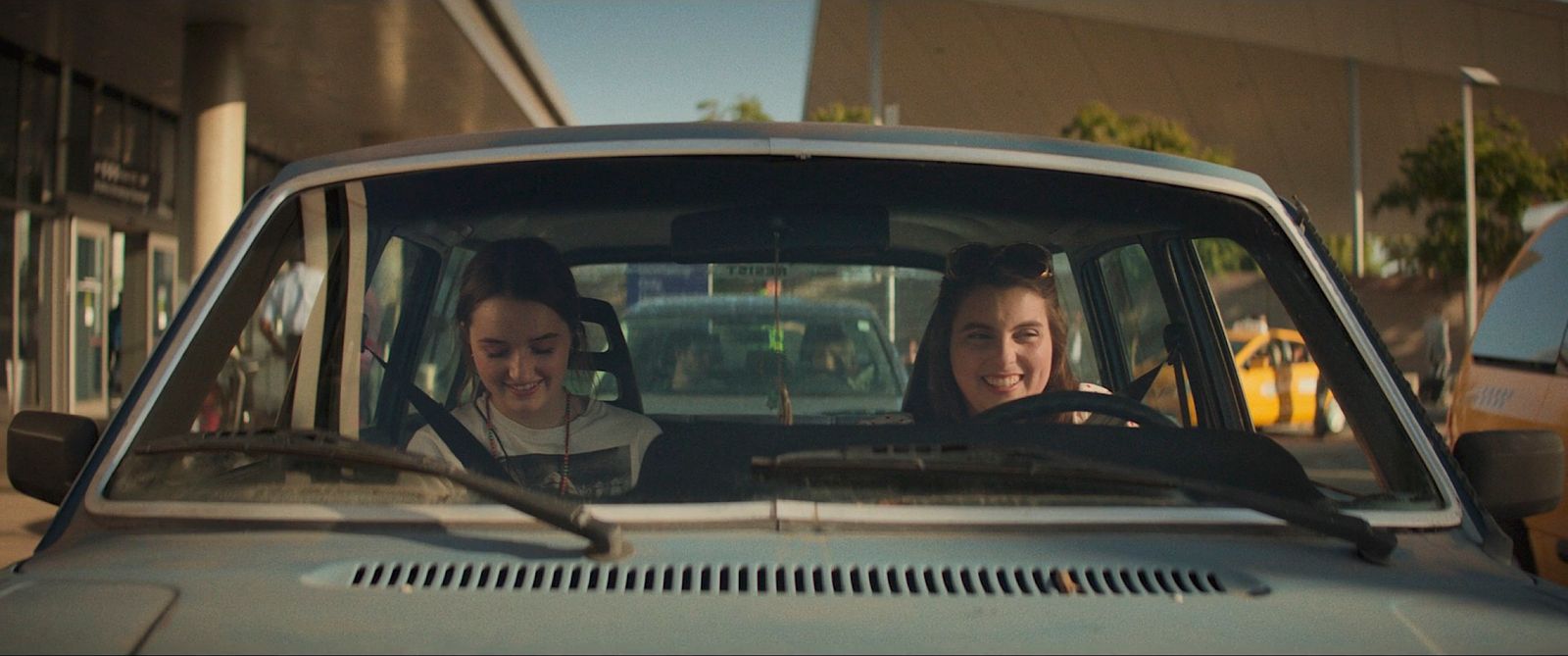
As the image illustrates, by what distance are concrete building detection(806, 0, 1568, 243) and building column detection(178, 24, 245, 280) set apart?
10.4 m

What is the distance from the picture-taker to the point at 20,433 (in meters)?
2.25

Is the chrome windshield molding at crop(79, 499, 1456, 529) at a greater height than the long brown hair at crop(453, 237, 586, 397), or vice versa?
the long brown hair at crop(453, 237, 586, 397)

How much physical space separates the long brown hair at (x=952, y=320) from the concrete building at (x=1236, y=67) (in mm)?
21563

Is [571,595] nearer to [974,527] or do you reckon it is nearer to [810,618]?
[810,618]

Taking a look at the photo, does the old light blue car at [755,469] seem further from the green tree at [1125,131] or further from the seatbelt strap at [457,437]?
the green tree at [1125,131]

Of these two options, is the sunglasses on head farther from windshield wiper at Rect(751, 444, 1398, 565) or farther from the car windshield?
windshield wiper at Rect(751, 444, 1398, 565)

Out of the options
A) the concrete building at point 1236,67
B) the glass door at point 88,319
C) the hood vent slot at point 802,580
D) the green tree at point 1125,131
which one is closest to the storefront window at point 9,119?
the glass door at point 88,319

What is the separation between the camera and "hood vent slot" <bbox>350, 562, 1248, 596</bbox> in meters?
1.73

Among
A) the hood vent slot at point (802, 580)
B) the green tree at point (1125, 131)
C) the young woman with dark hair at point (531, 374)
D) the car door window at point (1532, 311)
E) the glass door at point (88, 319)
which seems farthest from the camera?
the green tree at point (1125, 131)

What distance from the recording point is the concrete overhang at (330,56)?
1555 cm

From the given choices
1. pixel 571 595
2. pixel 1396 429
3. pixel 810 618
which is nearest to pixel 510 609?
pixel 571 595

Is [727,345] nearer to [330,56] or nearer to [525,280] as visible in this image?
[525,280]

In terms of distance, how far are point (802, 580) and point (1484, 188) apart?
35451 mm

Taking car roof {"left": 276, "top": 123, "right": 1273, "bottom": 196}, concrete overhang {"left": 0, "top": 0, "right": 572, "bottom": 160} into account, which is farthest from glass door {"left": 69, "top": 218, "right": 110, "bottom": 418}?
car roof {"left": 276, "top": 123, "right": 1273, "bottom": 196}
